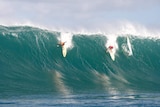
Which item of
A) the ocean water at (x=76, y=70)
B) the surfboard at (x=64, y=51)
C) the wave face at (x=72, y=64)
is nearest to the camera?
the ocean water at (x=76, y=70)

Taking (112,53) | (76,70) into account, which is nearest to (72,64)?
(76,70)

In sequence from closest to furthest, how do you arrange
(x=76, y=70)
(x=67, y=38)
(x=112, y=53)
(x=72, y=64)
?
1. (x=76, y=70)
2. (x=72, y=64)
3. (x=112, y=53)
4. (x=67, y=38)

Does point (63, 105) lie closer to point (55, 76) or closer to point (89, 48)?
point (55, 76)

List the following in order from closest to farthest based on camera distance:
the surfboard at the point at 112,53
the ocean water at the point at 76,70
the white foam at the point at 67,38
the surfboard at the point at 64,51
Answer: the ocean water at the point at 76,70 < the surfboard at the point at 64,51 < the surfboard at the point at 112,53 < the white foam at the point at 67,38

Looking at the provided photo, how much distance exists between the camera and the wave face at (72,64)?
3875cm

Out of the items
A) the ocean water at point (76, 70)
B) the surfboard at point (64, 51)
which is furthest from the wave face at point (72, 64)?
the surfboard at point (64, 51)

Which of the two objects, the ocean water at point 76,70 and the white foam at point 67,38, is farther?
the white foam at point 67,38

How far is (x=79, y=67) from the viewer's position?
147 ft

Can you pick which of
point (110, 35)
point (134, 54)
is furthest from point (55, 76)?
point (110, 35)

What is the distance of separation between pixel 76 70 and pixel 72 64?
4.31ft

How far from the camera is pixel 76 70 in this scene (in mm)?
43875

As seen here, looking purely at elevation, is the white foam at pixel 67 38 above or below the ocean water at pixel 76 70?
above

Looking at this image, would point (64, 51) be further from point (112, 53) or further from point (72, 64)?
point (112, 53)

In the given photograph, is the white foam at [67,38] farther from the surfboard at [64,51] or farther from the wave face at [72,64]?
the surfboard at [64,51]
